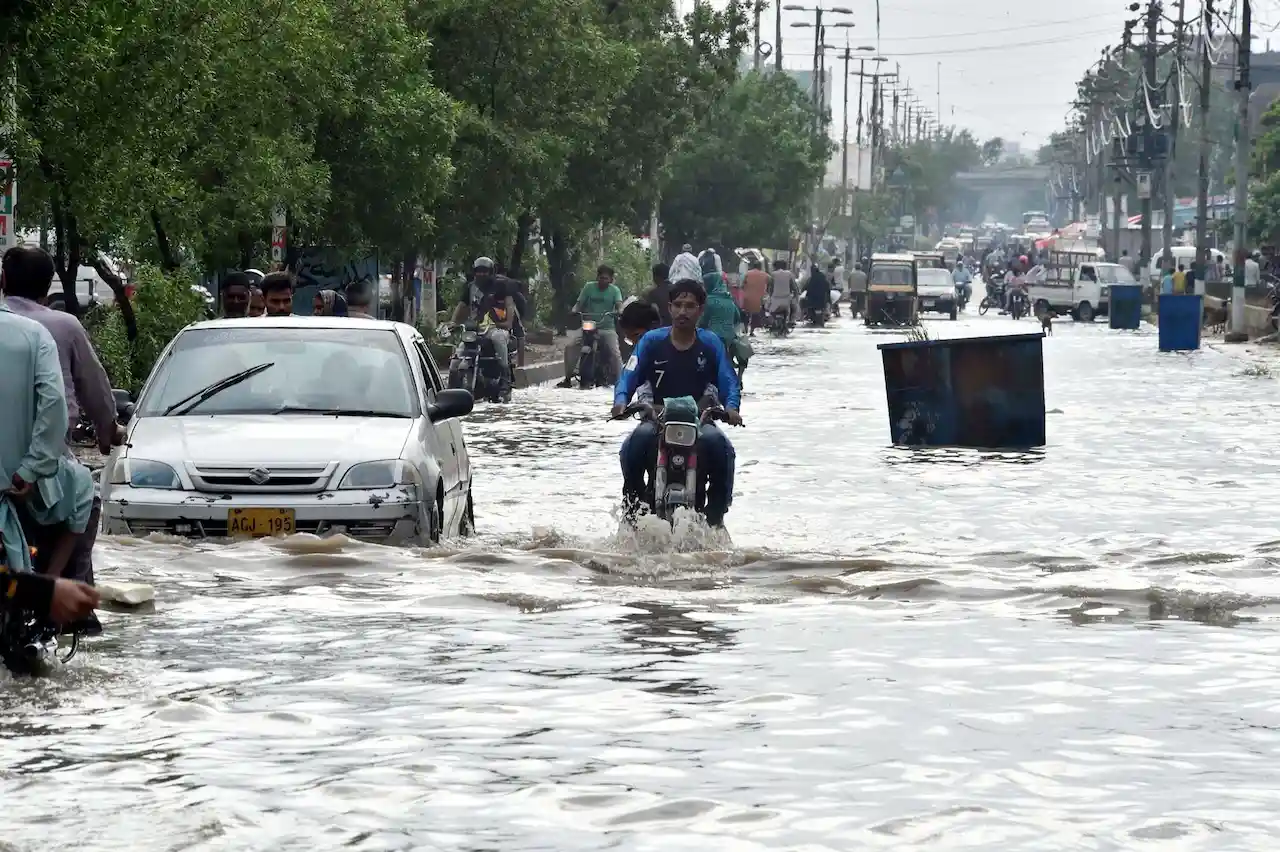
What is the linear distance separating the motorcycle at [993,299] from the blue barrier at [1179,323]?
34.1m

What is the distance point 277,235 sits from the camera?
26516mm

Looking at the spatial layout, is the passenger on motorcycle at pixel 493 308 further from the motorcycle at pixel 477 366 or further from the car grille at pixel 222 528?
the car grille at pixel 222 528

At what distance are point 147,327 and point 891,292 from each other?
152 ft

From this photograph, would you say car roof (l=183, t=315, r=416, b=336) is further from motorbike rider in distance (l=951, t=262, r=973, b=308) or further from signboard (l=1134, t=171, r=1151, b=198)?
signboard (l=1134, t=171, r=1151, b=198)

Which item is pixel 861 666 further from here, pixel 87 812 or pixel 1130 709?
pixel 87 812

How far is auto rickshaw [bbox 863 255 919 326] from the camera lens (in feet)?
220

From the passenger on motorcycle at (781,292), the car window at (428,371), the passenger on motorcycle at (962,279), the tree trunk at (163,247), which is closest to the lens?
the car window at (428,371)

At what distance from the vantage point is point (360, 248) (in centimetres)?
3241

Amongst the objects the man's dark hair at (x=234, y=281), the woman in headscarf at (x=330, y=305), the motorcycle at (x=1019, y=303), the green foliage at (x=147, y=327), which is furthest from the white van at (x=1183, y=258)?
the man's dark hair at (x=234, y=281)

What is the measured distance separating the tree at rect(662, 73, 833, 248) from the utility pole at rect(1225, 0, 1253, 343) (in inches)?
815

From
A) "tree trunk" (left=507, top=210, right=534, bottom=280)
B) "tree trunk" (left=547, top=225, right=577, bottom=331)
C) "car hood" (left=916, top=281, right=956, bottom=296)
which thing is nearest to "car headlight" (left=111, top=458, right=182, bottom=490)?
"tree trunk" (left=507, top=210, right=534, bottom=280)

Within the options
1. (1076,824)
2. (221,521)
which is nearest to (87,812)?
(1076,824)

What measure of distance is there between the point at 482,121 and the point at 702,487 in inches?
921

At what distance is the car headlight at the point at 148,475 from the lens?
42.1 ft
